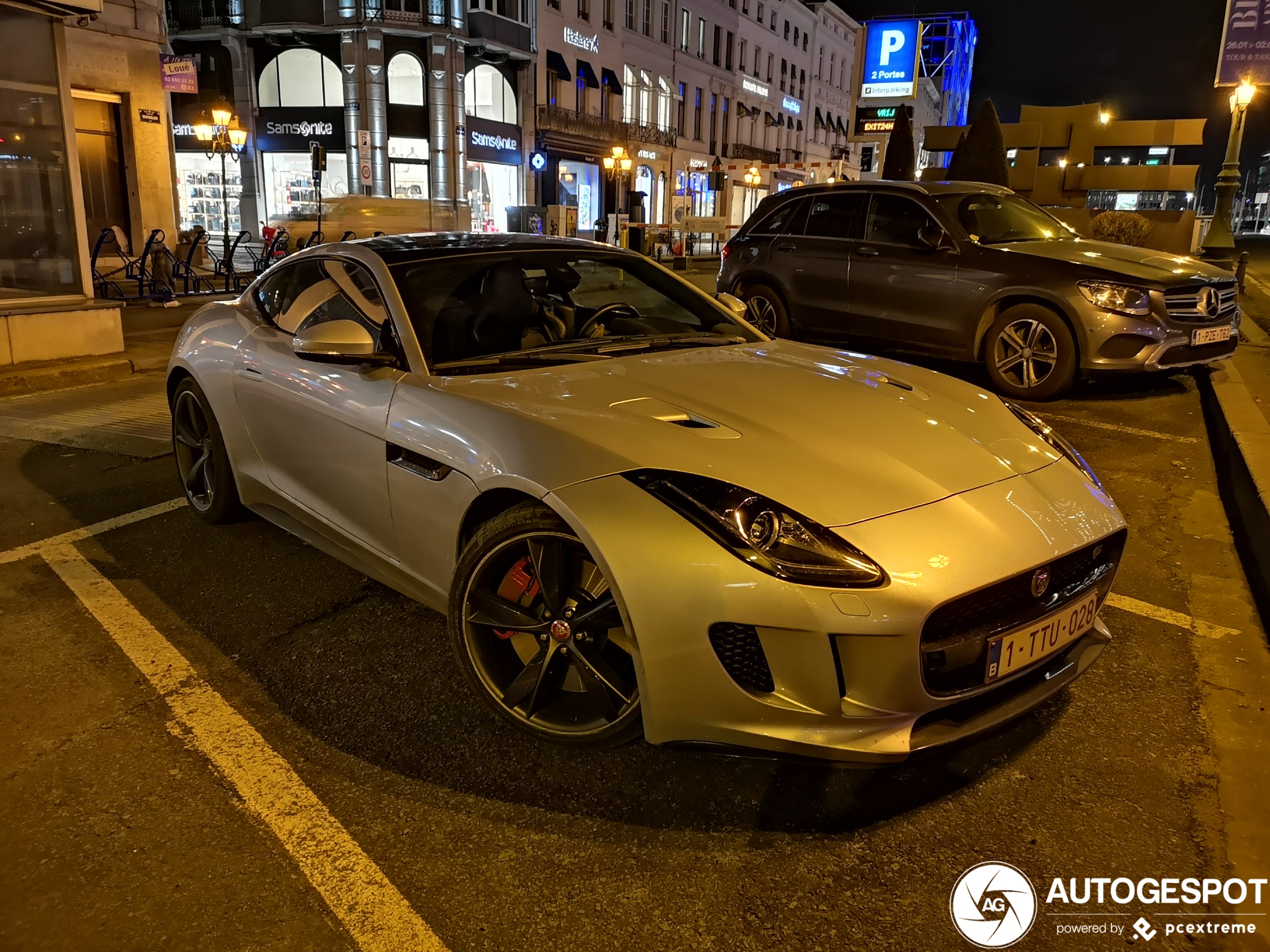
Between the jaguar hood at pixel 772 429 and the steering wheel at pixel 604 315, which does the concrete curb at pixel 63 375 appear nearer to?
the steering wheel at pixel 604 315

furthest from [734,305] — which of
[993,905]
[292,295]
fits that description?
[993,905]

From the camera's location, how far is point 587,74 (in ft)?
137

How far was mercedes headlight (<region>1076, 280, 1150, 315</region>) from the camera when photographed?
22.5 feet

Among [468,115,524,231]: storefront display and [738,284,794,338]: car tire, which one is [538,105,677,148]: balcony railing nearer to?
[468,115,524,231]: storefront display

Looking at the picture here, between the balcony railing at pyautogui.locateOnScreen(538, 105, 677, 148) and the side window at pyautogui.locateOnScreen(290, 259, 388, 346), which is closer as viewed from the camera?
the side window at pyautogui.locateOnScreen(290, 259, 388, 346)

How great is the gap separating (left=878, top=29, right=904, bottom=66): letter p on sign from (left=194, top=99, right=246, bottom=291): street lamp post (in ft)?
88.2

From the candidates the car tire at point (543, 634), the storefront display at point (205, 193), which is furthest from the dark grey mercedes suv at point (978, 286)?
the storefront display at point (205, 193)

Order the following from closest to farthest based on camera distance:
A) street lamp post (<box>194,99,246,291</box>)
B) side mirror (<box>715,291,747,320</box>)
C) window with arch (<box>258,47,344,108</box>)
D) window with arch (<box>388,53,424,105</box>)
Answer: side mirror (<box>715,291,747,320</box>), street lamp post (<box>194,99,246,291</box>), window with arch (<box>258,47,344,108</box>), window with arch (<box>388,53,424,105</box>)

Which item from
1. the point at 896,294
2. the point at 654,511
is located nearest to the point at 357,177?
the point at 896,294

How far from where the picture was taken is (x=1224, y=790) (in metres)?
2.52

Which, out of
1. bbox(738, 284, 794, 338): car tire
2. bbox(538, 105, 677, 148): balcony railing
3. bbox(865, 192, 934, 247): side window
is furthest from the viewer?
bbox(538, 105, 677, 148): balcony railing

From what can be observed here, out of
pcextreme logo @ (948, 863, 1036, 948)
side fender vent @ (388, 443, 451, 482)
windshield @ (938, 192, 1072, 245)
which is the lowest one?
pcextreme logo @ (948, 863, 1036, 948)

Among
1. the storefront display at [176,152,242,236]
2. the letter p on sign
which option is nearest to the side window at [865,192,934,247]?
the storefront display at [176,152,242,236]

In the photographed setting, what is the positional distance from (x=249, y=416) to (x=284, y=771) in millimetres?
1924
